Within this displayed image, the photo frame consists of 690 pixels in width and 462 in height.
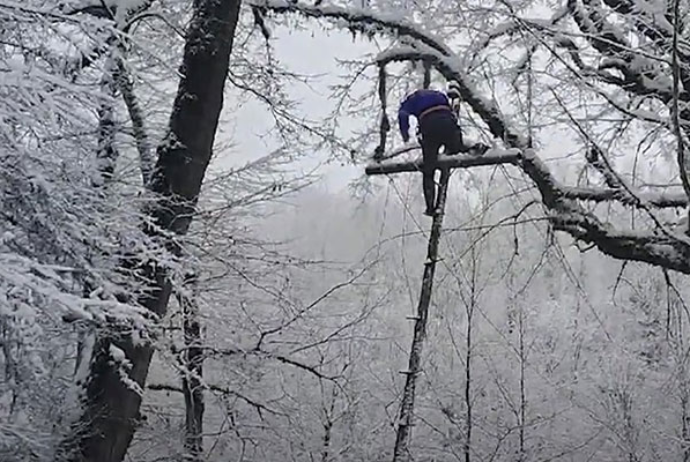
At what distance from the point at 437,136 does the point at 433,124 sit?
91mm

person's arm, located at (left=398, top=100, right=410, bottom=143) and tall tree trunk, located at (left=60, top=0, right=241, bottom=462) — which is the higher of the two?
person's arm, located at (left=398, top=100, right=410, bottom=143)

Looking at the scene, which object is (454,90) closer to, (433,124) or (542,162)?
(433,124)

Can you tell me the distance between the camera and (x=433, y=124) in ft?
17.7

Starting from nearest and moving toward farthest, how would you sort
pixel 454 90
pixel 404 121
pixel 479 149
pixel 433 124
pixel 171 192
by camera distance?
1. pixel 171 192
2. pixel 479 149
3. pixel 433 124
4. pixel 454 90
5. pixel 404 121

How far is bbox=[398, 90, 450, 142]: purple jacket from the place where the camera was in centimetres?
561

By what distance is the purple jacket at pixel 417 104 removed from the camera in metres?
5.61

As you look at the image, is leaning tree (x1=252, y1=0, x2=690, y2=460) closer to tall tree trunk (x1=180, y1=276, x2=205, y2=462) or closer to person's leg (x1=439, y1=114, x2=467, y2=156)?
person's leg (x1=439, y1=114, x2=467, y2=156)

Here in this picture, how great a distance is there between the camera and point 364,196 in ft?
24.0

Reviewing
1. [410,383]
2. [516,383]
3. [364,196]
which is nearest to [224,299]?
[364,196]

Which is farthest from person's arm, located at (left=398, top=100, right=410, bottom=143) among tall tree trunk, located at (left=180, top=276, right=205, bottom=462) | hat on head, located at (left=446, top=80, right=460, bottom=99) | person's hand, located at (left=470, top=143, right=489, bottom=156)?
tall tree trunk, located at (left=180, top=276, right=205, bottom=462)

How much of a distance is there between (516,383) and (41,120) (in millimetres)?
13836

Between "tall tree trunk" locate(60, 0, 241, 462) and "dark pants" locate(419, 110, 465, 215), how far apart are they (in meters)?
1.51

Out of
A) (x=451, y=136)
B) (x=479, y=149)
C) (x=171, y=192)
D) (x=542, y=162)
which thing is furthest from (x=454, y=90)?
(x=171, y=192)

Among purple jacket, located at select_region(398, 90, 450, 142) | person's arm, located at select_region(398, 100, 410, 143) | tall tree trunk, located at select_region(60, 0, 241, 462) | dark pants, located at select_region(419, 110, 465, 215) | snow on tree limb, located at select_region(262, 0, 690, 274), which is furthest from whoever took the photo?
person's arm, located at select_region(398, 100, 410, 143)
